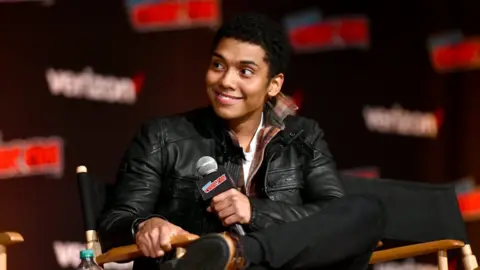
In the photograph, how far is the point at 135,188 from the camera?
2.76 m

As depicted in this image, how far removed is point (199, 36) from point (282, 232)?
1.93 metres

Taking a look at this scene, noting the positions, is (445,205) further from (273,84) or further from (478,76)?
(478,76)

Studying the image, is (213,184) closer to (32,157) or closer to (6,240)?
(6,240)

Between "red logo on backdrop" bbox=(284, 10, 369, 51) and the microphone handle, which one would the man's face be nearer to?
the microphone handle

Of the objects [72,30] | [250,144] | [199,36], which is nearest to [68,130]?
[72,30]

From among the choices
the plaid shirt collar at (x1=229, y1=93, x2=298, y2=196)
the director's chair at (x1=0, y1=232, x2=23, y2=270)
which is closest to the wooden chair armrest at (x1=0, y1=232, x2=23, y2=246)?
the director's chair at (x1=0, y1=232, x2=23, y2=270)

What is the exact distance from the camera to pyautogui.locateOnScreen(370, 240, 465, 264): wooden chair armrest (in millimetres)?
2920

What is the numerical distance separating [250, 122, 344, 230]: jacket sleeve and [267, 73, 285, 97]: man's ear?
176 mm

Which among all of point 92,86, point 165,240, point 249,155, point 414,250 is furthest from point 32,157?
point 414,250

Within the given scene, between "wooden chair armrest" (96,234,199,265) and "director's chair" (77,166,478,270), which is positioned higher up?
"wooden chair armrest" (96,234,199,265)

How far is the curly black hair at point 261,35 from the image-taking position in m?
2.75

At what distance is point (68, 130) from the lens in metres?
3.79

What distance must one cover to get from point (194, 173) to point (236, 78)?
0.30 meters

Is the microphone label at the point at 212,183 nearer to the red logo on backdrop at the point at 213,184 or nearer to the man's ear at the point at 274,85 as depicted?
the red logo on backdrop at the point at 213,184
